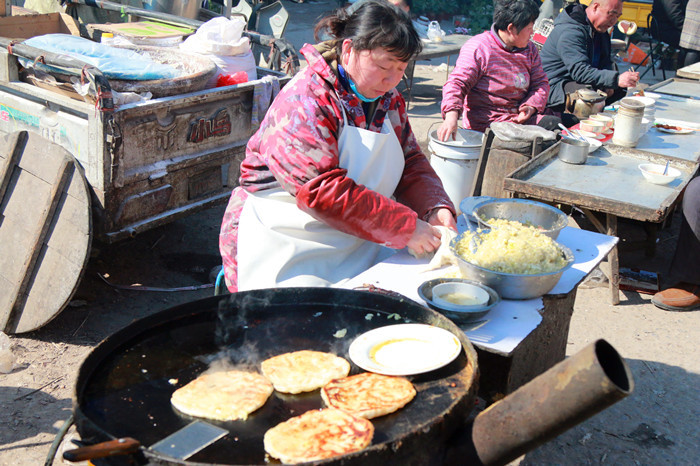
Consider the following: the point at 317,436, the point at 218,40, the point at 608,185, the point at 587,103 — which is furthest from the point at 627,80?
the point at 317,436

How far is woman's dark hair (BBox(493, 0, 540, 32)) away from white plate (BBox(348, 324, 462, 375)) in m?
3.71

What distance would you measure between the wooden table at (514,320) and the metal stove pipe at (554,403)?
0.48 m

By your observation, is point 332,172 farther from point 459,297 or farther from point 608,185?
point 608,185

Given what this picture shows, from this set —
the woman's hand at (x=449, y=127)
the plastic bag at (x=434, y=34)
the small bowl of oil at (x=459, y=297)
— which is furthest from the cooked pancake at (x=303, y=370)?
the plastic bag at (x=434, y=34)

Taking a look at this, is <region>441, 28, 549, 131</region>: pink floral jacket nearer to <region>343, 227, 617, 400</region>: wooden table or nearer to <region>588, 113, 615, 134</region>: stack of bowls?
<region>588, 113, 615, 134</region>: stack of bowls

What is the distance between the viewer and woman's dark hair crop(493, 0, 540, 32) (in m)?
4.95

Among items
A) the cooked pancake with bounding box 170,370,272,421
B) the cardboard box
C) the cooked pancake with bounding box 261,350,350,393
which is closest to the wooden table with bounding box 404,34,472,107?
the cardboard box

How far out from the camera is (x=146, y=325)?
1.95 m

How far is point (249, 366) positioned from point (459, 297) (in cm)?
78

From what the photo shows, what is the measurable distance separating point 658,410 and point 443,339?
6.64 feet

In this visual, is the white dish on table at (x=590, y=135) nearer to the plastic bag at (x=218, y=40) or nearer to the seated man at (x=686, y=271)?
the seated man at (x=686, y=271)

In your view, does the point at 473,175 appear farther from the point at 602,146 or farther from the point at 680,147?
the point at 680,147

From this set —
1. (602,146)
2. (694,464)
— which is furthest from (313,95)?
(602,146)

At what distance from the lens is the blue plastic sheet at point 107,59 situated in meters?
3.67
